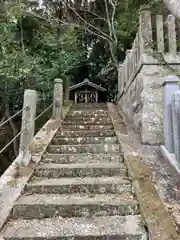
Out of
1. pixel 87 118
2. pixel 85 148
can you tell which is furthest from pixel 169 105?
pixel 87 118

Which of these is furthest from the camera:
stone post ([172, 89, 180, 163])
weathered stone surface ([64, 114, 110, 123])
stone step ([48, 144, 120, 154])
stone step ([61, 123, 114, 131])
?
weathered stone surface ([64, 114, 110, 123])

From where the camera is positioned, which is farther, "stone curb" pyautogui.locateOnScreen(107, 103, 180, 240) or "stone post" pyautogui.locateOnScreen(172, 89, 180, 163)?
"stone post" pyautogui.locateOnScreen(172, 89, 180, 163)

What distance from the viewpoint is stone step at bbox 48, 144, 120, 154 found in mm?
3612

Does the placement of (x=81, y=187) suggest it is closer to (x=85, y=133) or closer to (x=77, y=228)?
(x=77, y=228)

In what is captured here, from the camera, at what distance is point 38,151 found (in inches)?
134

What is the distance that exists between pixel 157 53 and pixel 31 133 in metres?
2.34

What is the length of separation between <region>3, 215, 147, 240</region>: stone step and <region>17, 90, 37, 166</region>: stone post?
945 millimetres

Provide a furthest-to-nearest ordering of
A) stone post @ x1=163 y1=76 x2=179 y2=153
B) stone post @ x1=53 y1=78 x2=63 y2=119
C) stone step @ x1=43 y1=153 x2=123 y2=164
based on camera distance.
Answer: stone post @ x1=53 y1=78 x2=63 y2=119, stone step @ x1=43 y1=153 x2=123 y2=164, stone post @ x1=163 y1=76 x2=179 y2=153

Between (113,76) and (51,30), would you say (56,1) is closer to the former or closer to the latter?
(51,30)

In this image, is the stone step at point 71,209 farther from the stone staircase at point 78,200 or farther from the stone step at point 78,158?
the stone step at point 78,158

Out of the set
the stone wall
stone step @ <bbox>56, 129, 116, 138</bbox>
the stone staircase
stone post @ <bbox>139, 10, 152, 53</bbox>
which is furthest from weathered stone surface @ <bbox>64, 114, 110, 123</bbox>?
stone post @ <bbox>139, 10, 152, 53</bbox>

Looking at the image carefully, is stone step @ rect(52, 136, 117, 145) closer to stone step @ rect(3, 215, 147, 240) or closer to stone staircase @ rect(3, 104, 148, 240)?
stone staircase @ rect(3, 104, 148, 240)

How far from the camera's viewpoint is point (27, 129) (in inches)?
119

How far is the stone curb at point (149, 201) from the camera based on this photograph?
1783 millimetres
